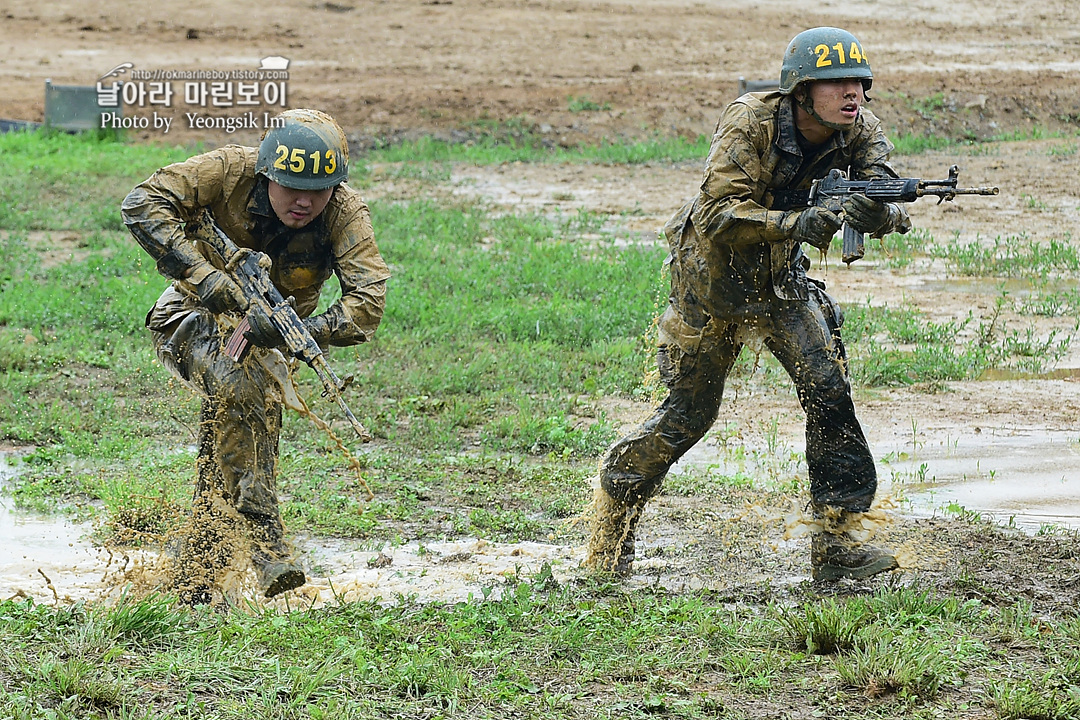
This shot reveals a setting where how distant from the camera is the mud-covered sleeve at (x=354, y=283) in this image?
5418 mm

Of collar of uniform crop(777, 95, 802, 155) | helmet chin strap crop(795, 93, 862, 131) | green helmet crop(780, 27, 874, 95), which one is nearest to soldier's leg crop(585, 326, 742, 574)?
collar of uniform crop(777, 95, 802, 155)

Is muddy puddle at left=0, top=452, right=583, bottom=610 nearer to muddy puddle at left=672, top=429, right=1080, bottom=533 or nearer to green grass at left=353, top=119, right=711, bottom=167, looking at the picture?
muddy puddle at left=672, top=429, right=1080, bottom=533

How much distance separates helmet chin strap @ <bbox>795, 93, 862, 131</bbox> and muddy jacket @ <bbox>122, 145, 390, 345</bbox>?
1772 millimetres

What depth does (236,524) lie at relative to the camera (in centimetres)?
567

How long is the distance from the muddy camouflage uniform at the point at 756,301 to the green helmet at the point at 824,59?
0.49 feet

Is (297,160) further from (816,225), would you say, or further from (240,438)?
(816,225)

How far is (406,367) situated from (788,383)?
2442 mm

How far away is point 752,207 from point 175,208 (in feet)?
7.39

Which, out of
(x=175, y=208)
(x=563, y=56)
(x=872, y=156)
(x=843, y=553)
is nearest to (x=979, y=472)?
(x=843, y=553)

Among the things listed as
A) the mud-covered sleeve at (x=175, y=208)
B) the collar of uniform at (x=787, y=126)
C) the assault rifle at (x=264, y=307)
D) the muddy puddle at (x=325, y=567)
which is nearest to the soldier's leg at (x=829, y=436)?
the collar of uniform at (x=787, y=126)

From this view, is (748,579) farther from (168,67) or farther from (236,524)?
(168,67)

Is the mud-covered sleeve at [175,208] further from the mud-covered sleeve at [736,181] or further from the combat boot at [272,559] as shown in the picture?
the mud-covered sleeve at [736,181]

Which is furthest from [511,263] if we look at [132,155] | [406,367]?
[132,155]

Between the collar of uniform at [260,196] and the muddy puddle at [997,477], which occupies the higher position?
the collar of uniform at [260,196]
